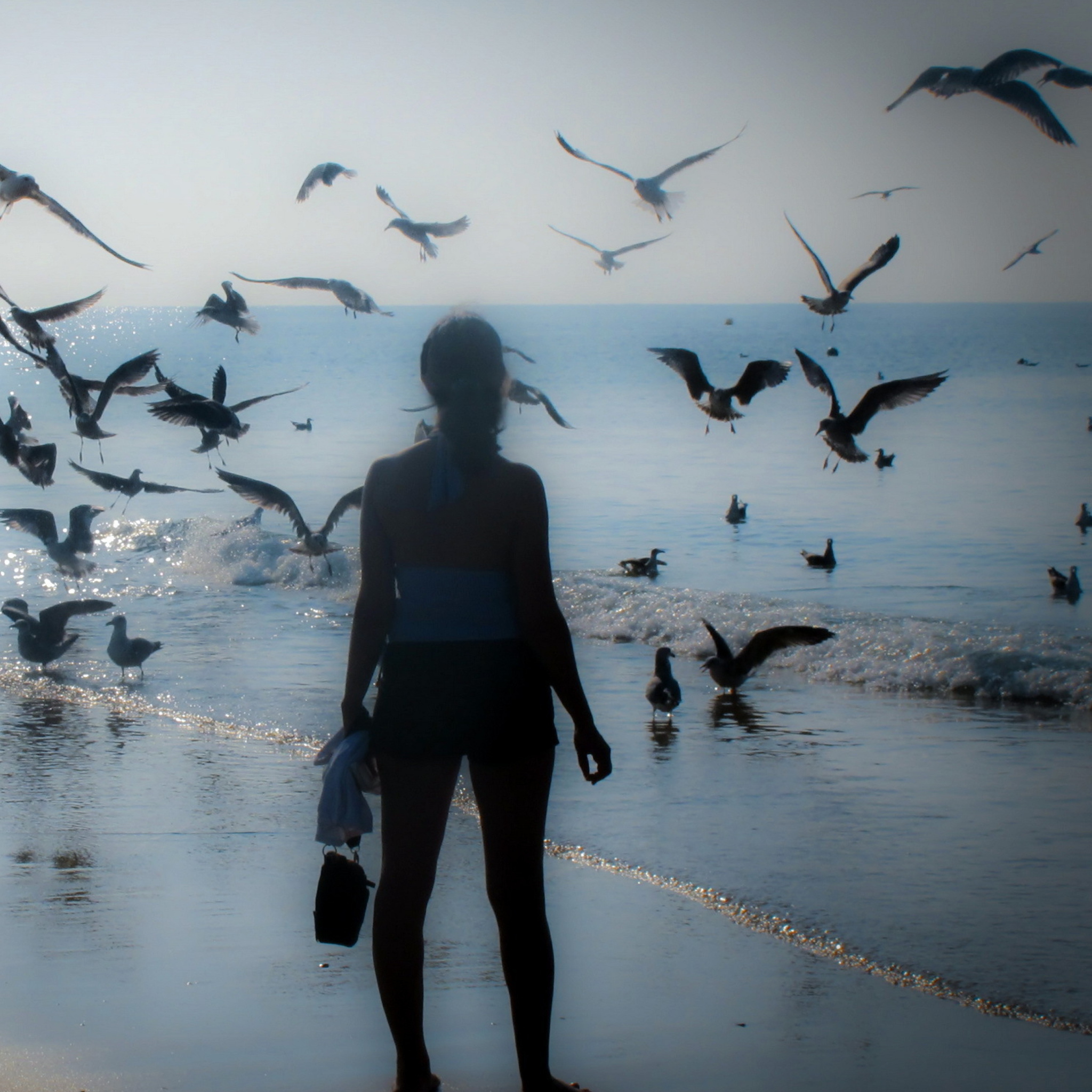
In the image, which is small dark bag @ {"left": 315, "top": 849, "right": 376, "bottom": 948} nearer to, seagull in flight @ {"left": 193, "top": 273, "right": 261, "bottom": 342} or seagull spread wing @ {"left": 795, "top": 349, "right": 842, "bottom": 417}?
seagull spread wing @ {"left": 795, "top": 349, "right": 842, "bottom": 417}

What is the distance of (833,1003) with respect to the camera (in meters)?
4.18

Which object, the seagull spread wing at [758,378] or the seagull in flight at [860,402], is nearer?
the seagull in flight at [860,402]

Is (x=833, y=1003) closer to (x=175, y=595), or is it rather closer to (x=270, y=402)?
(x=175, y=595)

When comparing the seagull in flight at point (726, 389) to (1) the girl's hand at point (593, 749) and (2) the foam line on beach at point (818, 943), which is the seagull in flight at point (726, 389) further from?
(1) the girl's hand at point (593, 749)

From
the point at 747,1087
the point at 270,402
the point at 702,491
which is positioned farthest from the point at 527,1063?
the point at 270,402

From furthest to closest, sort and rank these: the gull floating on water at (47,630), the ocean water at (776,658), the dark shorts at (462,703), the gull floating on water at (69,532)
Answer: the gull floating on water at (69,532) < the gull floating on water at (47,630) < the ocean water at (776,658) < the dark shorts at (462,703)

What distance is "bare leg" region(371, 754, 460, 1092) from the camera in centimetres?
308

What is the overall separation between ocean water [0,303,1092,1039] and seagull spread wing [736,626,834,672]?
14.7 inches

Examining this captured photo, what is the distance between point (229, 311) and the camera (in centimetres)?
1151

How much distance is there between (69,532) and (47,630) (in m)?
1.72

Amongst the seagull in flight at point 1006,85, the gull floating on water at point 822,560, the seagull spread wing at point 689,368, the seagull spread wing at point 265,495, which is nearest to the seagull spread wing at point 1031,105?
the seagull in flight at point 1006,85

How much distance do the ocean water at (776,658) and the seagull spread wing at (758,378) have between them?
2297 millimetres

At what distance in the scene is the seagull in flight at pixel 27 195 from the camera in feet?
26.2

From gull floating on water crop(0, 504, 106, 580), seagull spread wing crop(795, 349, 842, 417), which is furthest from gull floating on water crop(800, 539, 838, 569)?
gull floating on water crop(0, 504, 106, 580)
